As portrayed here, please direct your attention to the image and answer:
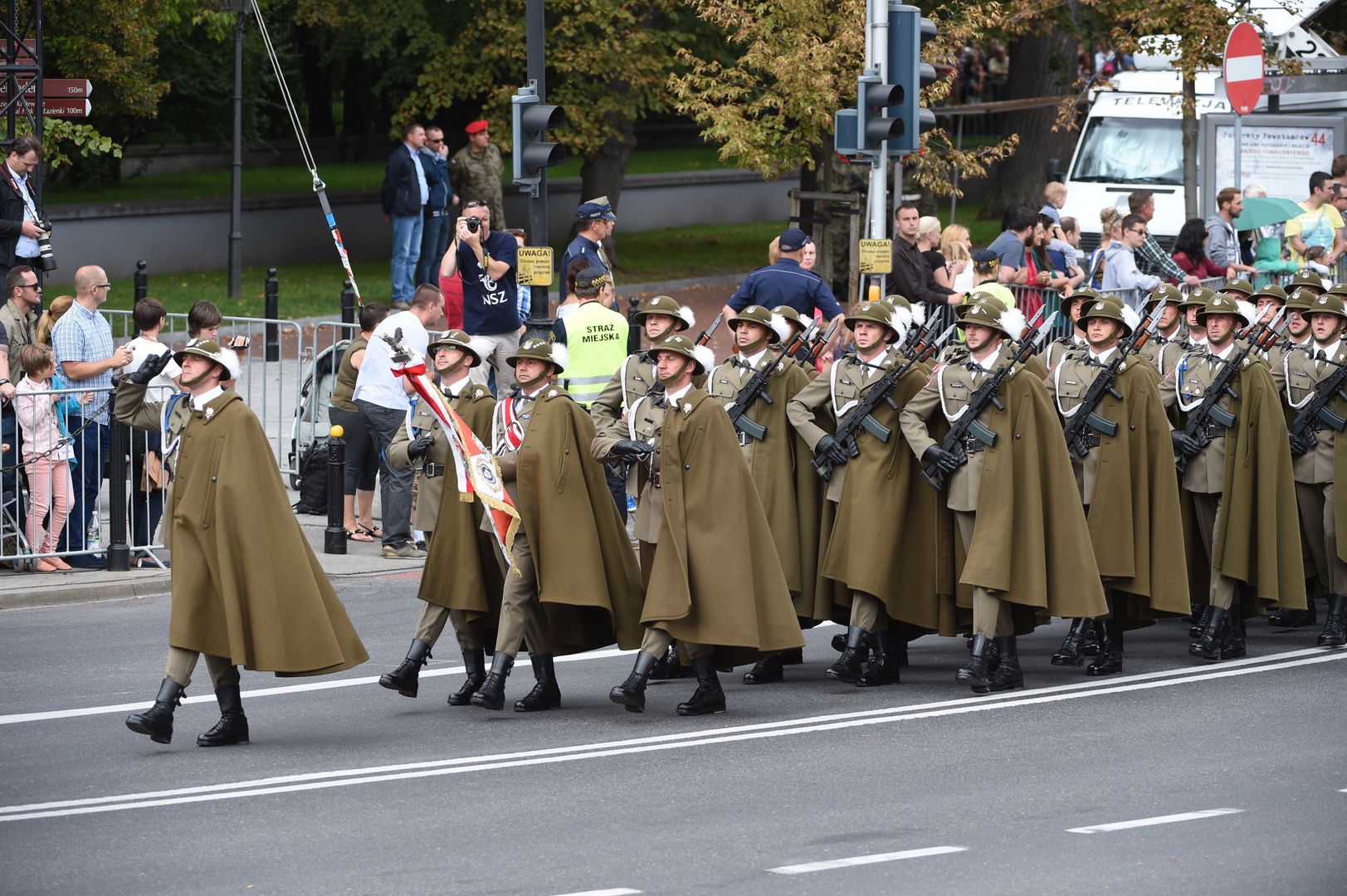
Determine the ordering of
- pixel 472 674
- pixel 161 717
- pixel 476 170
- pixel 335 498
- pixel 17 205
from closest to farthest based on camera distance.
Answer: pixel 161 717
pixel 472 674
pixel 335 498
pixel 17 205
pixel 476 170

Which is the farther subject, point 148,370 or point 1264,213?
point 1264,213

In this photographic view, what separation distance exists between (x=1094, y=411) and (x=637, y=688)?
335 cm

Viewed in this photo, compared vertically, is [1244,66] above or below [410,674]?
above

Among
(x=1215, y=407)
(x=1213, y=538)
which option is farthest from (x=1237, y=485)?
(x=1215, y=407)

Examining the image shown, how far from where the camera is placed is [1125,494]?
12.2m

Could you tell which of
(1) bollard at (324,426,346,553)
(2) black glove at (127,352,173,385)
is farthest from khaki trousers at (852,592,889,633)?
(1) bollard at (324,426,346,553)

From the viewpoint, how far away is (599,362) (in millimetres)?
14672

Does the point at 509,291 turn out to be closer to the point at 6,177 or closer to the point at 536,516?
the point at 6,177

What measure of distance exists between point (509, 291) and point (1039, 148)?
2029cm

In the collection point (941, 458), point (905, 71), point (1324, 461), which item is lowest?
point (1324, 461)

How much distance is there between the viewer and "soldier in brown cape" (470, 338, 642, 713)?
1098cm

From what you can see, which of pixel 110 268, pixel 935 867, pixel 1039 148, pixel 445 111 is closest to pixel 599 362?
pixel 935 867

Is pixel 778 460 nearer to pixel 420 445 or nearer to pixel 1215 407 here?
pixel 420 445

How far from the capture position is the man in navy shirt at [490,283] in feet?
55.5
